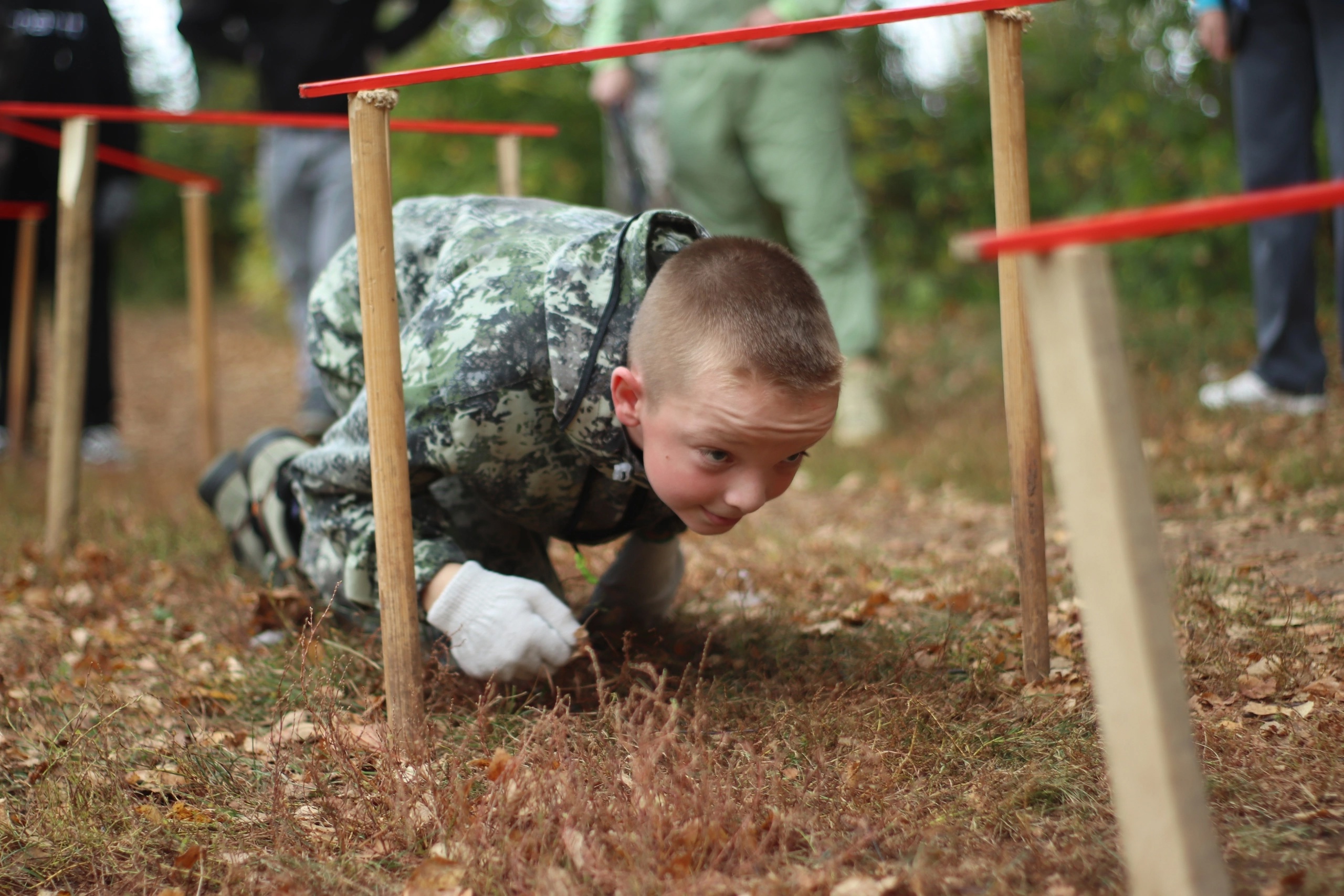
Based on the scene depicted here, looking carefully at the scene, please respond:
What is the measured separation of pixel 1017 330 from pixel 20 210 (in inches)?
197

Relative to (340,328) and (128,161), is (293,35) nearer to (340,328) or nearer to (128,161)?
(128,161)

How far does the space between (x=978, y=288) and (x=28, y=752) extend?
26.9 feet

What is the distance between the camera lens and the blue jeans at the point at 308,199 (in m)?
5.07

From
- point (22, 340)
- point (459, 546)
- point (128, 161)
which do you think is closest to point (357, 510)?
point (459, 546)

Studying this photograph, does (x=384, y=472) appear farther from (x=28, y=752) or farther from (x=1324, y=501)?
(x=1324, y=501)

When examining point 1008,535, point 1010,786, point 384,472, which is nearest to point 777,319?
point 384,472

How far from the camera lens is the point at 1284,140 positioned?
438 centimetres

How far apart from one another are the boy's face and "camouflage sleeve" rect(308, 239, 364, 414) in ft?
2.91

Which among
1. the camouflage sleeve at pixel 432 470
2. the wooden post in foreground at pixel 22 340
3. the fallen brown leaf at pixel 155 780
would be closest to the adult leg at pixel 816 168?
the camouflage sleeve at pixel 432 470

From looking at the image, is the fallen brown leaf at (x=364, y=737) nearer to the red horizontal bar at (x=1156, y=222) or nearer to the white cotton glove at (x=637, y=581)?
the white cotton glove at (x=637, y=581)

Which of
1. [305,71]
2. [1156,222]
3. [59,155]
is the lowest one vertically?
[1156,222]

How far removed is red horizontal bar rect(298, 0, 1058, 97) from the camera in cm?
187

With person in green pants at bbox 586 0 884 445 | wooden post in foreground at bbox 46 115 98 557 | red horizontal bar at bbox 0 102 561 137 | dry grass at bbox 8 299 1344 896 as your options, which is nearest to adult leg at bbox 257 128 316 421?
person in green pants at bbox 586 0 884 445

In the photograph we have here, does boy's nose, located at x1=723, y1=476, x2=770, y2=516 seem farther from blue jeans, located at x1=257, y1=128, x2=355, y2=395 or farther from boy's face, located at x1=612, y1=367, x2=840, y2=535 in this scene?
blue jeans, located at x1=257, y1=128, x2=355, y2=395
